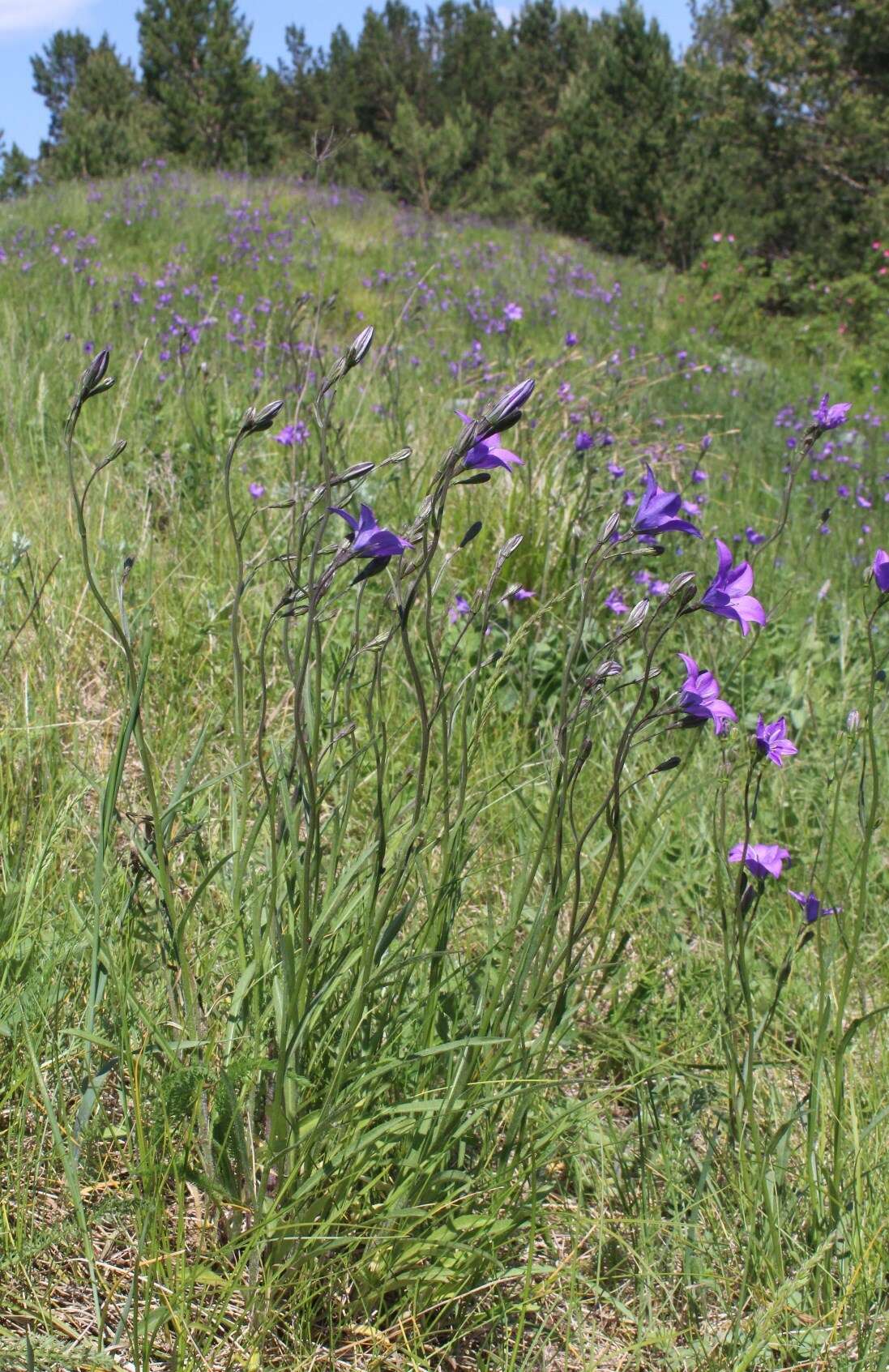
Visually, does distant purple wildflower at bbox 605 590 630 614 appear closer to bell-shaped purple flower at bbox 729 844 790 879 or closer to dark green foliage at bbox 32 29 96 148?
bell-shaped purple flower at bbox 729 844 790 879

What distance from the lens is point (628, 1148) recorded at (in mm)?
1619

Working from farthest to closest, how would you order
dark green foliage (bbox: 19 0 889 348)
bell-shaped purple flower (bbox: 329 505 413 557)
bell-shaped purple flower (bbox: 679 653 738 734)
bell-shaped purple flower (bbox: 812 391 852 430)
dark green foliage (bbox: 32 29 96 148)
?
1. dark green foliage (bbox: 32 29 96 148)
2. dark green foliage (bbox: 19 0 889 348)
3. bell-shaped purple flower (bbox: 812 391 852 430)
4. bell-shaped purple flower (bbox: 679 653 738 734)
5. bell-shaped purple flower (bbox: 329 505 413 557)

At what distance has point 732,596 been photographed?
1261 mm

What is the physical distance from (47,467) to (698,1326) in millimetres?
2896

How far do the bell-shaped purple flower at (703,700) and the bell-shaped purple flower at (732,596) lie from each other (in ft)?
0.26

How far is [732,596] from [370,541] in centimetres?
48

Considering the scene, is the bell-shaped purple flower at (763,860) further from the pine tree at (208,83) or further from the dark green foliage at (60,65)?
the dark green foliage at (60,65)

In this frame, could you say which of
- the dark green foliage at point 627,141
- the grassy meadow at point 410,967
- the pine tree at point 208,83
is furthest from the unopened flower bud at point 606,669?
the pine tree at point 208,83

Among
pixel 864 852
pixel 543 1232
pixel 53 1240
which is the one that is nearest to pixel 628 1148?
pixel 543 1232

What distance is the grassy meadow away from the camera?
123cm

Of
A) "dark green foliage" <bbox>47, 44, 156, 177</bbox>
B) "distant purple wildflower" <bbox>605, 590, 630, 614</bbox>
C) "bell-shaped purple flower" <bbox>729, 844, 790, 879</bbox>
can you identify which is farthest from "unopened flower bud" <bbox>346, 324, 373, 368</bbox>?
"dark green foliage" <bbox>47, 44, 156, 177</bbox>

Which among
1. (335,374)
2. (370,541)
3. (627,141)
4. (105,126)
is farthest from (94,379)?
(105,126)

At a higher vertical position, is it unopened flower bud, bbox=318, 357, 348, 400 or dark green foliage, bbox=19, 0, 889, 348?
dark green foliage, bbox=19, 0, 889, 348

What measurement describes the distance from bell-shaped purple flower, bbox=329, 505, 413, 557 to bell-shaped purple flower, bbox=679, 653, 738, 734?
1.39 ft
